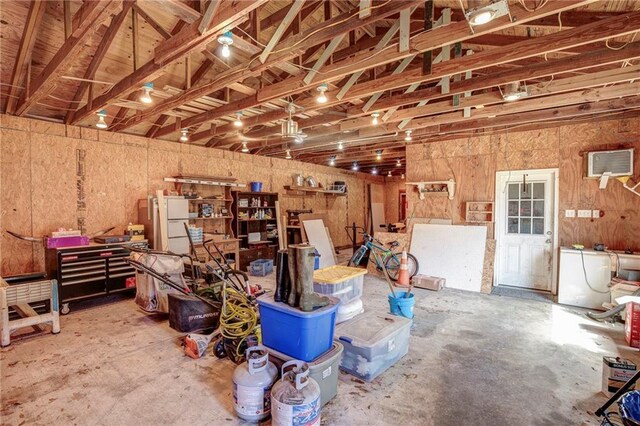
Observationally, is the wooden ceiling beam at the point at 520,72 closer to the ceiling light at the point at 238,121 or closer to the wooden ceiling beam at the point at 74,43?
the ceiling light at the point at 238,121

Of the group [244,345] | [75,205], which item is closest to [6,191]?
[75,205]

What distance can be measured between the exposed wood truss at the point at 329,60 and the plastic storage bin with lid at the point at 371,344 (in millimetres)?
2394

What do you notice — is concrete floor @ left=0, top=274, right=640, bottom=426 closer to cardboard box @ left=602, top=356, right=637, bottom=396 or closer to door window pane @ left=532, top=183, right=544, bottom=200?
cardboard box @ left=602, top=356, right=637, bottom=396

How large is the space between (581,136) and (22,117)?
857 cm

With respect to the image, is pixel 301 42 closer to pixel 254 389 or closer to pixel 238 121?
pixel 238 121

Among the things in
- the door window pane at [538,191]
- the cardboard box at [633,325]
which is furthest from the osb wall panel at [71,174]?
the cardboard box at [633,325]

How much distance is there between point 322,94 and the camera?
3.38 m

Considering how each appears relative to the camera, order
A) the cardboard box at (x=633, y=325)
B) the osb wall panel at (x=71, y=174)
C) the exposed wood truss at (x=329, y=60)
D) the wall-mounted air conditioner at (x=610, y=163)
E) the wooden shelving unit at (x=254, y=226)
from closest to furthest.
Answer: the exposed wood truss at (x=329, y=60) → the cardboard box at (x=633, y=325) → the osb wall panel at (x=71, y=174) → the wall-mounted air conditioner at (x=610, y=163) → the wooden shelving unit at (x=254, y=226)

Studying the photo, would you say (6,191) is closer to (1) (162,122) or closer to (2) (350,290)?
(1) (162,122)

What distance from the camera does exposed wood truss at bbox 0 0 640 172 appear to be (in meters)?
2.27

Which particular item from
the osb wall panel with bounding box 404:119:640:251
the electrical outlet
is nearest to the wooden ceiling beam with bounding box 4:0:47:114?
the osb wall panel with bounding box 404:119:640:251

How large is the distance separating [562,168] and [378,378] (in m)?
4.75

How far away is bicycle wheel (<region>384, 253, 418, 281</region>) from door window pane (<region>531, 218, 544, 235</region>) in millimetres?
2073

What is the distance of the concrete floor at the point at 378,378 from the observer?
6.93ft
